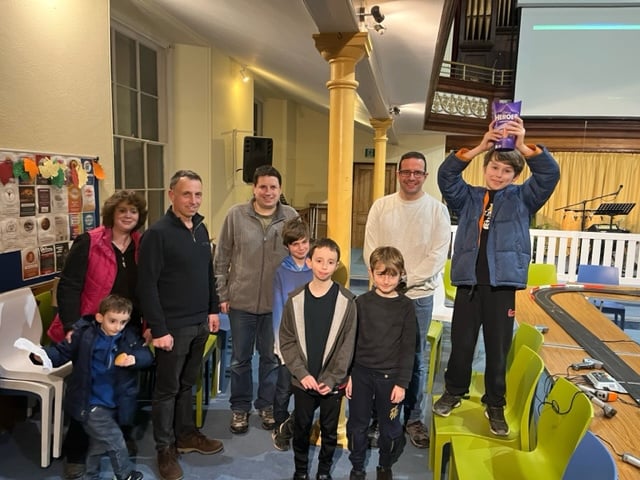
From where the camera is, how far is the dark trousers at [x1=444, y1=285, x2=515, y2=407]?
1.96 metres

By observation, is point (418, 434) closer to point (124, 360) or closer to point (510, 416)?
point (510, 416)

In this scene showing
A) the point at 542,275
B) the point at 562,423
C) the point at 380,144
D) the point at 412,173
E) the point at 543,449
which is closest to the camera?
the point at 562,423

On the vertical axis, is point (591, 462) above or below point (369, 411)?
→ above

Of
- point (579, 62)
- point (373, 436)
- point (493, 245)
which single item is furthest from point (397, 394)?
point (579, 62)

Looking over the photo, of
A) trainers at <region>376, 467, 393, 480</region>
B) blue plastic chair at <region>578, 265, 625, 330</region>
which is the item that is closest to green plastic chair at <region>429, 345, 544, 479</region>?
trainers at <region>376, 467, 393, 480</region>

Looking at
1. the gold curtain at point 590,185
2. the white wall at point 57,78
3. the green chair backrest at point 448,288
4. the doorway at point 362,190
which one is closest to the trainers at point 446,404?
the green chair backrest at point 448,288

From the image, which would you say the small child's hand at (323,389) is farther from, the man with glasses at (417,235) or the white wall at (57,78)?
the white wall at (57,78)

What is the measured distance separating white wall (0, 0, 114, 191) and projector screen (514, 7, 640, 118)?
829 cm

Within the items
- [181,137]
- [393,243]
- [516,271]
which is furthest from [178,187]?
[181,137]

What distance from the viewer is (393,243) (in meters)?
2.44

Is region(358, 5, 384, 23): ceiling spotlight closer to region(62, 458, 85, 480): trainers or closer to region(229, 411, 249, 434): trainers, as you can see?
region(229, 411, 249, 434): trainers

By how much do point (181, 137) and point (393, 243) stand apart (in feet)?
12.0

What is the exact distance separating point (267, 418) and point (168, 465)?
64cm

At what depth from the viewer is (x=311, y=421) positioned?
2.08 meters
